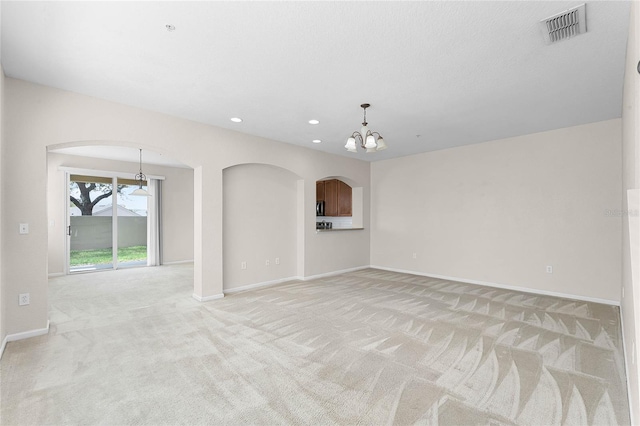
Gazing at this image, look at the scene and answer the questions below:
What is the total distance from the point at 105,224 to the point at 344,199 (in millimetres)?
5949

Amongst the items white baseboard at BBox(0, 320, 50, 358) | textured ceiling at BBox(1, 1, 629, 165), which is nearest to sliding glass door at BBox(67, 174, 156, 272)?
white baseboard at BBox(0, 320, 50, 358)

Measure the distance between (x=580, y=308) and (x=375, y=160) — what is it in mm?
4715

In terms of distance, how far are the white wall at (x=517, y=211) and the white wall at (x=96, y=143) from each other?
2.39m

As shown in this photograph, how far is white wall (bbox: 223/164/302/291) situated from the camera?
516 centimetres

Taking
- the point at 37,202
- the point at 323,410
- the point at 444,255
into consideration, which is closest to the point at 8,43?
the point at 37,202

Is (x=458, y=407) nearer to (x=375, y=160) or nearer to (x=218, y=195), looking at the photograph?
(x=218, y=195)

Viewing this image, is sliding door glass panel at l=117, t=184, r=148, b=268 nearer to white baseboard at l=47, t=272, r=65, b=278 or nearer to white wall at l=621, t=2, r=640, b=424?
white baseboard at l=47, t=272, r=65, b=278

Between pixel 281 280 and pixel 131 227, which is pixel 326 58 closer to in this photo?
pixel 281 280

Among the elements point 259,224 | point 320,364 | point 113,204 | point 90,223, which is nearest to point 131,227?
point 113,204

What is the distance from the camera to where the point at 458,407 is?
2045 millimetres

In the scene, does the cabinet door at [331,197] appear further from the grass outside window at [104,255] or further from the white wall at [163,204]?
the grass outside window at [104,255]

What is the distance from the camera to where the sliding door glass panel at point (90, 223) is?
6875mm

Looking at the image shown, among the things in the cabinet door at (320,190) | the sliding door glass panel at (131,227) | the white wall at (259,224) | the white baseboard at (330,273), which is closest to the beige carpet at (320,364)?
the white wall at (259,224)

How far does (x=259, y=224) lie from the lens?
559cm
